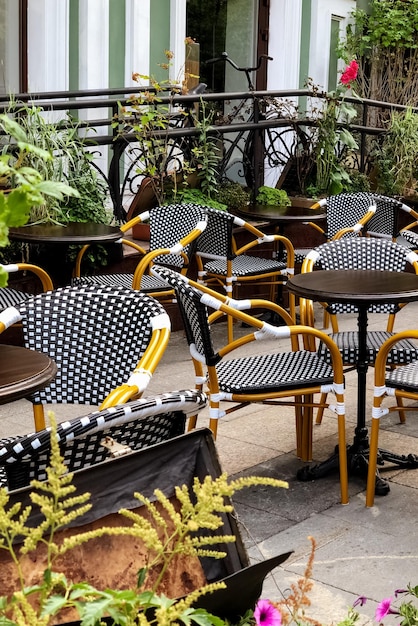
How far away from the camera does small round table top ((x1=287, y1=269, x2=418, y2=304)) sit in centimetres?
391

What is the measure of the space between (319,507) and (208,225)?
3127mm

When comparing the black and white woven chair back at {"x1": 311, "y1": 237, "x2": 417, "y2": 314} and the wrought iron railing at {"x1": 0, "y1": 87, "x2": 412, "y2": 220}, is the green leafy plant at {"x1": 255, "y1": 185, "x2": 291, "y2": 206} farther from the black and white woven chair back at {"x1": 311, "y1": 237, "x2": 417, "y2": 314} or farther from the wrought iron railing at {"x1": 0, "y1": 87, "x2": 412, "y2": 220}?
the black and white woven chair back at {"x1": 311, "y1": 237, "x2": 417, "y2": 314}

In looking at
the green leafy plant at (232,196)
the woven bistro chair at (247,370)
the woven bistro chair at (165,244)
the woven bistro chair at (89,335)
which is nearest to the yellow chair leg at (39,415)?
the woven bistro chair at (89,335)

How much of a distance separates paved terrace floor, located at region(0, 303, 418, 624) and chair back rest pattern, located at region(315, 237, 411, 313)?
0.67 m

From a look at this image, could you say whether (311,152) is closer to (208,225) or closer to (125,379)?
(208,225)

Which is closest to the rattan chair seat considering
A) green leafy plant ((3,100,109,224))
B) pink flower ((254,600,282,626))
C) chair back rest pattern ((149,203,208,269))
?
chair back rest pattern ((149,203,208,269))

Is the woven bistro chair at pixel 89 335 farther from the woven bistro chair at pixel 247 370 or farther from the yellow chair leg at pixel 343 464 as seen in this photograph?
the yellow chair leg at pixel 343 464

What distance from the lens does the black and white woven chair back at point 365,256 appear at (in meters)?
4.89

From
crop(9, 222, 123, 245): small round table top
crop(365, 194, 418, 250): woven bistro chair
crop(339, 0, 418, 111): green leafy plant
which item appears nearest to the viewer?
crop(9, 222, 123, 245): small round table top

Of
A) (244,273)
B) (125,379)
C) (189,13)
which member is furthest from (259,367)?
(189,13)

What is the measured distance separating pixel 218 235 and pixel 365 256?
5.91 feet

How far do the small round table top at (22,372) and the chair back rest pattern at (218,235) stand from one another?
359 cm

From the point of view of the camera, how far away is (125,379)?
310cm

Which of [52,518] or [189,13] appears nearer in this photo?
[52,518]
